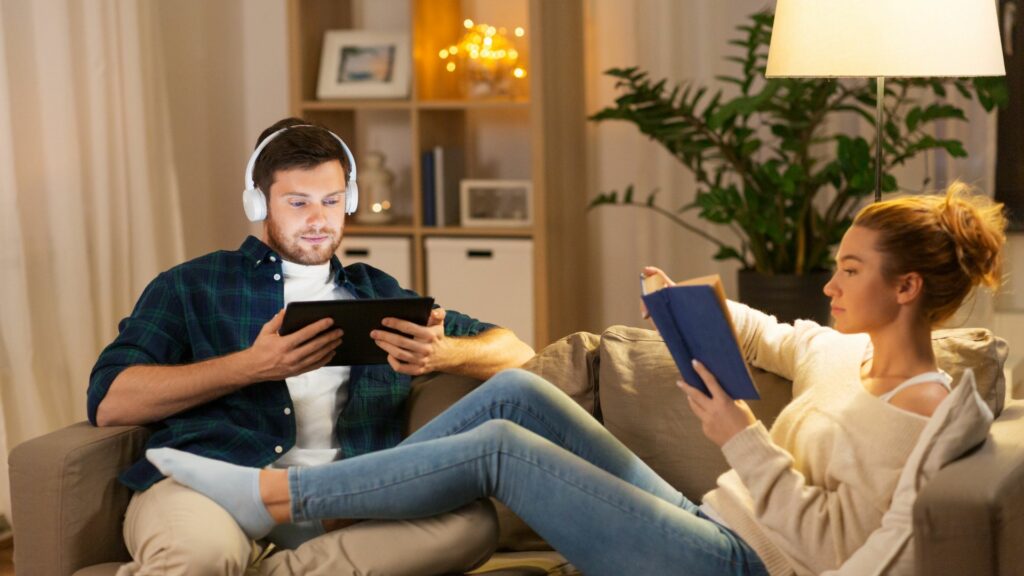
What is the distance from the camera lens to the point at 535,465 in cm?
204

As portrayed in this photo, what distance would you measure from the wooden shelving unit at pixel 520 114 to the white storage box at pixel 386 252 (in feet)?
0.09

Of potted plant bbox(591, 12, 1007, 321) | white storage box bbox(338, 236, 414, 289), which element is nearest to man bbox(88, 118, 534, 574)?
potted plant bbox(591, 12, 1007, 321)

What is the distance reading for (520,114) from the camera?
4.69m

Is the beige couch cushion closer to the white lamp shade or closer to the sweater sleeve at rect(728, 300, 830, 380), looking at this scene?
the sweater sleeve at rect(728, 300, 830, 380)

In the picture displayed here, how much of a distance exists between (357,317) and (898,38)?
114cm

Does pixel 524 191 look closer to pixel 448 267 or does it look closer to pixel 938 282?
pixel 448 267

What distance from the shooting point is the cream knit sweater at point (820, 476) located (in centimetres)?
185

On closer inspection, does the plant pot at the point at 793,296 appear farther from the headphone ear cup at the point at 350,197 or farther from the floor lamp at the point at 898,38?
the headphone ear cup at the point at 350,197

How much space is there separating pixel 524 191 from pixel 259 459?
2.27 meters

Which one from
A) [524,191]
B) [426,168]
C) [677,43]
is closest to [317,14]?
[426,168]

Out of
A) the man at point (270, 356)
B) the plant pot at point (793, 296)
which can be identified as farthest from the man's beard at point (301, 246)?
the plant pot at point (793, 296)

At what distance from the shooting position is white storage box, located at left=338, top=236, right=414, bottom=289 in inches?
172

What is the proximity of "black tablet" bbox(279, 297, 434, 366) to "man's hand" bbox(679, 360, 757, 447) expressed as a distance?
0.52m

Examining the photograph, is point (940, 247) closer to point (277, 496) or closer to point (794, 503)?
point (794, 503)
